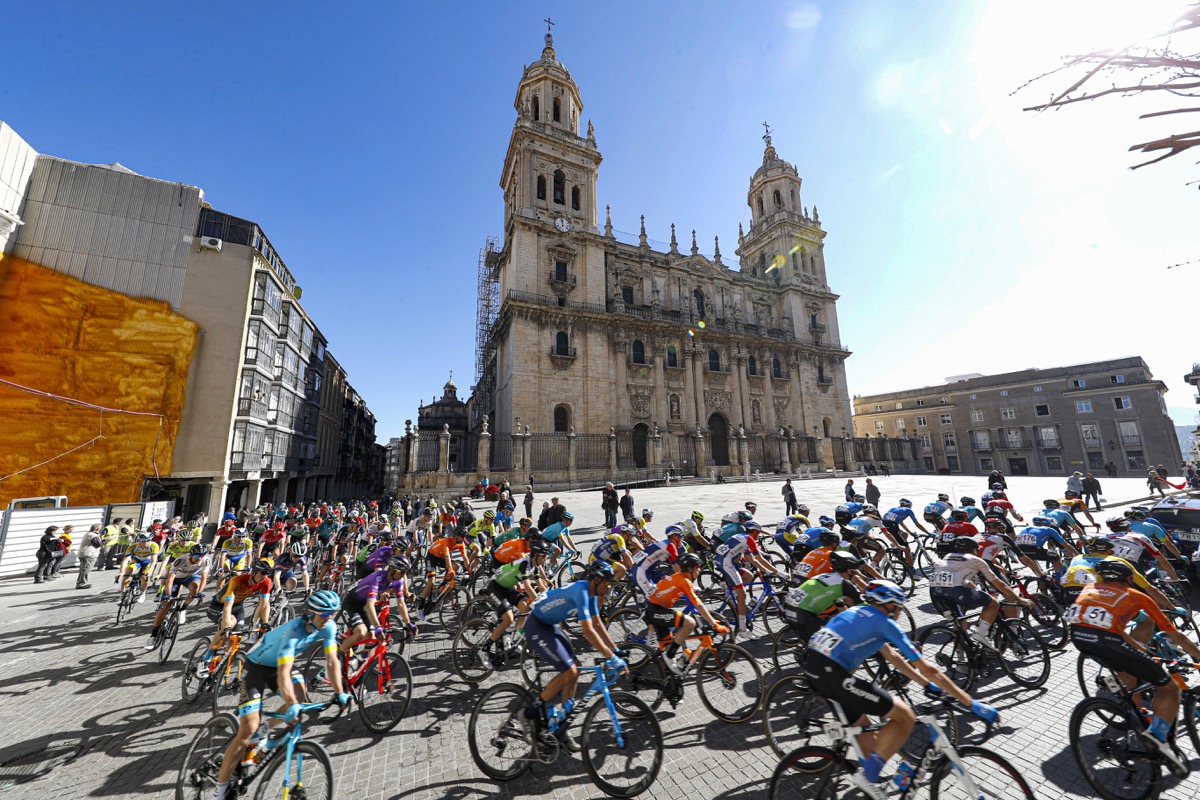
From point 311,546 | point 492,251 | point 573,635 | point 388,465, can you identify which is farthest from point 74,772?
point 388,465

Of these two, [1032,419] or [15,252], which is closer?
[15,252]

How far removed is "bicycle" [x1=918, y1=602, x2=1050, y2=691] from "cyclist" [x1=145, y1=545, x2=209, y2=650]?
30.6 ft

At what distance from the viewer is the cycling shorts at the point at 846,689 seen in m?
2.68

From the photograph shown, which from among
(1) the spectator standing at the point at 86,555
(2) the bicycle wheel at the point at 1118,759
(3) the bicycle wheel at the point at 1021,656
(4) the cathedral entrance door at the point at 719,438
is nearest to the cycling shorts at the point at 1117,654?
(2) the bicycle wheel at the point at 1118,759

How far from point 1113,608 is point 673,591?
138 inches

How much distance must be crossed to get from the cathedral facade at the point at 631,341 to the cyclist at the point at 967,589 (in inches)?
851

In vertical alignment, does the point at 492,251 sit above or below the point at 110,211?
above

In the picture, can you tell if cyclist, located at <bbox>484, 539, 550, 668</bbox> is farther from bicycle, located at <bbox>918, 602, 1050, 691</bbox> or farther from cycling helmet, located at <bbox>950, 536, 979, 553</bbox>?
cycling helmet, located at <bbox>950, 536, 979, 553</bbox>

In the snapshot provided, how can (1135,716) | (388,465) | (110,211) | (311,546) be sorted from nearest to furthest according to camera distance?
(1135,716)
(311,546)
(110,211)
(388,465)

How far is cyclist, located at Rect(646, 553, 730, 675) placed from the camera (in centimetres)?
445

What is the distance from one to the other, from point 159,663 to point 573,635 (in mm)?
5660

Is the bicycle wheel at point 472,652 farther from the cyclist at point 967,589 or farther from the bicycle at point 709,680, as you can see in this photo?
the cyclist at point 967,589

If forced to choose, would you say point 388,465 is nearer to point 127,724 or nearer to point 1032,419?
point 127,724

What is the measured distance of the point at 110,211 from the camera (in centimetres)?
1880
